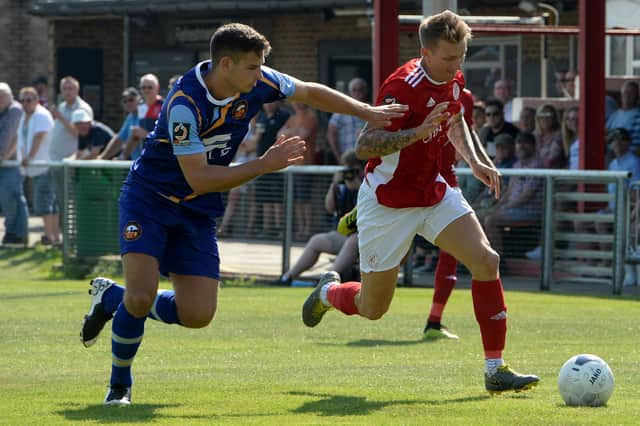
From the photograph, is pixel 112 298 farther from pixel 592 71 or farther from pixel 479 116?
pixel 479 116

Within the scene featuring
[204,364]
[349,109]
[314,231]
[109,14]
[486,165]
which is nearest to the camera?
[349,109]

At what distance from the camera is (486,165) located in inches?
336

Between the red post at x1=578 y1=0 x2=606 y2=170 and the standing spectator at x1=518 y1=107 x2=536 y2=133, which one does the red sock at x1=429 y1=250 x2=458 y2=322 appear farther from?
the standing spectator at x1=518 y1=107 x2=536 y2=133

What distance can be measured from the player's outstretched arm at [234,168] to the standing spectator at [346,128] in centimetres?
1134

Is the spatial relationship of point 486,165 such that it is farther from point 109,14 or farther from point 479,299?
point 109,14

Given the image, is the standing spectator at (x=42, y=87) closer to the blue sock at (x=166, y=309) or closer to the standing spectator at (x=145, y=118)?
the standing spectator at (x=145, y=118)

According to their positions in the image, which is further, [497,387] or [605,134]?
[605,134]

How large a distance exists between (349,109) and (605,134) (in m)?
9.00

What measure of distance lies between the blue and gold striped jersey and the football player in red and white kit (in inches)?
26.6

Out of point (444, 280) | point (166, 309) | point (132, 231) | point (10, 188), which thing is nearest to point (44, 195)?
point (10, 188)

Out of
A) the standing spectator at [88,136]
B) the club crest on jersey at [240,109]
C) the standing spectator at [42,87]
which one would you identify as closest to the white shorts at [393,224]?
the club crest on jersey at [240,109]

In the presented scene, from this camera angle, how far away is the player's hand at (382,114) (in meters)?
7.70

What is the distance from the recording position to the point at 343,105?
7727 millimetres

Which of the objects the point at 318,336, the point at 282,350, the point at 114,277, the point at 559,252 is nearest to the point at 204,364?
the point at 282,350
